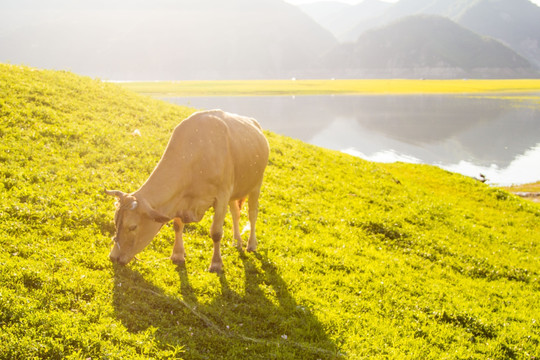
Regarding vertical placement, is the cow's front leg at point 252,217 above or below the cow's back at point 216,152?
below

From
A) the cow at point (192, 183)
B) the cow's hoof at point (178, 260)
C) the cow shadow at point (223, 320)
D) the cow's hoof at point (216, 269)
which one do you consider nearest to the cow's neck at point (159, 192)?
the cow at point (192, 183)

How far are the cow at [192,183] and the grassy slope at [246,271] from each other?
4.36ft

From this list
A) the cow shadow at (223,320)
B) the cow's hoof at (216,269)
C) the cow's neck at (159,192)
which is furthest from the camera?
the cow's hoof at (216,269)

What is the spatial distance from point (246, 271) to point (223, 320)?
260cm

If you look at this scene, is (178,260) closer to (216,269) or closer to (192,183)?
(216,269)

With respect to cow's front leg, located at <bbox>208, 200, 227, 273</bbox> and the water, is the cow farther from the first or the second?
the water

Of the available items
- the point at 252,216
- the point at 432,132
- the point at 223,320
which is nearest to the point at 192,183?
the point at 223,320

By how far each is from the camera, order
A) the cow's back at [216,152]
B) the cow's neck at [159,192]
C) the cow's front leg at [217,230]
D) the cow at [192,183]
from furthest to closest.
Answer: the cow's front leg at [217,230], the cow's back at [216,152], the cow's neck at [159,192], the cow at [192,183]

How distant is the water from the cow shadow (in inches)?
1587

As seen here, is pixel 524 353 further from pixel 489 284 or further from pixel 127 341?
pixel 127 341

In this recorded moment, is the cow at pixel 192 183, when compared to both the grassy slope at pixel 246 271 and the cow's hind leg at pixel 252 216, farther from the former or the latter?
the grassy slope at pixel 246 271

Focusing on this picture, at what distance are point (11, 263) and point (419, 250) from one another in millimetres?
13898

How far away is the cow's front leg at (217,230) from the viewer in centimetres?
963

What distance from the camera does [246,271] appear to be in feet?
36.7
